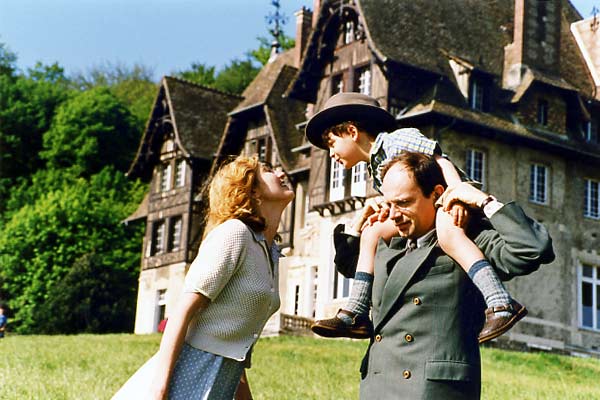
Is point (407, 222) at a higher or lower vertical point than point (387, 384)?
higher

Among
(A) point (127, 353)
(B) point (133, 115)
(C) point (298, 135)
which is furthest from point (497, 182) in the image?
(B) point (133, 115)

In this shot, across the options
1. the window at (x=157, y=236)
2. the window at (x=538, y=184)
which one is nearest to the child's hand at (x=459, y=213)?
the window at (x=538, y=184)

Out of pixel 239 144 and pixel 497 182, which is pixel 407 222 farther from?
pixel 239 144

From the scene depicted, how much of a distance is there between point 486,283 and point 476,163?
91.1 ft

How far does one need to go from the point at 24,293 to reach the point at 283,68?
57.1ft

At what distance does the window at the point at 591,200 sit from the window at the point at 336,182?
7.95 meters

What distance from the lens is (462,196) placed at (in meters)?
4.97

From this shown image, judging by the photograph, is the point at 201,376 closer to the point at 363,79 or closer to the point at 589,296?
the point at 363,79

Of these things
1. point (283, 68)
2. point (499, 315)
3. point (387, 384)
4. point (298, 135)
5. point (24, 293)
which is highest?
point (283, 68)

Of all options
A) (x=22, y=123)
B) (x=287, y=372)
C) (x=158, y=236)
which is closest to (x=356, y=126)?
(x=287, y=372)

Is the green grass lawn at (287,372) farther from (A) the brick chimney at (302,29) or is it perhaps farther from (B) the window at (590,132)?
(A) the brick chimney at (302,29)

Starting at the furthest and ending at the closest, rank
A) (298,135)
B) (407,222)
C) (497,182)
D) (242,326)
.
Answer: (298,135) → (497,182) → (242,326) → (407,222)

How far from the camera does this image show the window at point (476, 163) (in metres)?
31.9

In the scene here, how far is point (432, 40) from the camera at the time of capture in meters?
33.3
